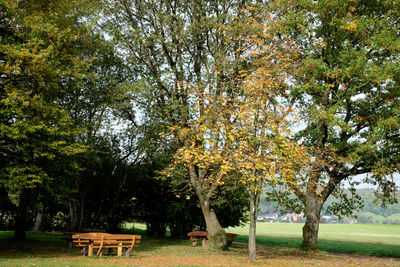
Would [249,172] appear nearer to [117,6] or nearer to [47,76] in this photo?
[47,76]

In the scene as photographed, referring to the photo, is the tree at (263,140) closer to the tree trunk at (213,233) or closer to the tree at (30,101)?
the tree trunk at (213,233)

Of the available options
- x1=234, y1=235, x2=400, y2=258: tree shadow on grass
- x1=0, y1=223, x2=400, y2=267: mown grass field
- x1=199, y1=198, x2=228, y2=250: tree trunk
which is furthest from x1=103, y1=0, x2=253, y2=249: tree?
x1=234, y1=235, x2=400, y2=258: tree shadow on grass

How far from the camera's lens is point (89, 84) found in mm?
23766

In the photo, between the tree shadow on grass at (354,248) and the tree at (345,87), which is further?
the tree shadow on grass at (354,248)

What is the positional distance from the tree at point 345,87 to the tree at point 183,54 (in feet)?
11.7

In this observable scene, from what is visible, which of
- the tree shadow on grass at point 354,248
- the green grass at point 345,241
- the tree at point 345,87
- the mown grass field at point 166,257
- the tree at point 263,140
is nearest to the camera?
the mown grass field at point 166,257

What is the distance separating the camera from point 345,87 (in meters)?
18.0

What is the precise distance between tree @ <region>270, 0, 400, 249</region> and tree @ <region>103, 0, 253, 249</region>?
3.56 meters

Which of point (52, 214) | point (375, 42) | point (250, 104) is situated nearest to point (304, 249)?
point (250, 104)

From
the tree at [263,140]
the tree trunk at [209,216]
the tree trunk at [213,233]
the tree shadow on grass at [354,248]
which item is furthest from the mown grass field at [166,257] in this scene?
the tree shadow on grass at [354,248]

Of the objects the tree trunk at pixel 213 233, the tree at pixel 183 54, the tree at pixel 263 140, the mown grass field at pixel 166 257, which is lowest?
the mown grass field at pixel 166 257

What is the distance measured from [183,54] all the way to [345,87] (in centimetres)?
985

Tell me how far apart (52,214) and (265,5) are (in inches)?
1005

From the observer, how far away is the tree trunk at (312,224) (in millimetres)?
19531
